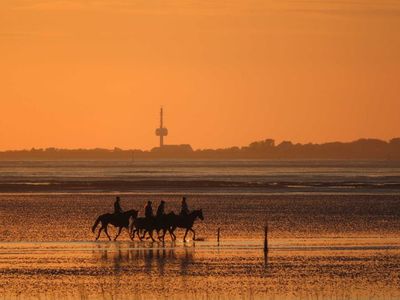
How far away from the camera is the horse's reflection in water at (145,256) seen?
117 ft

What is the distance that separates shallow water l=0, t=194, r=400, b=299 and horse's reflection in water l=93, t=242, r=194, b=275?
0.10 ft

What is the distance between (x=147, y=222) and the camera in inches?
1763

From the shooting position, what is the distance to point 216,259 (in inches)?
1494

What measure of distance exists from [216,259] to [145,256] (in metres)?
2.57

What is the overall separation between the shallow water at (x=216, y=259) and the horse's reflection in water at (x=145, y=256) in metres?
0.03

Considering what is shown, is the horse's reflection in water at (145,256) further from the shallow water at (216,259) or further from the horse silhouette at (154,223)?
the horse silhouette at (154,223)

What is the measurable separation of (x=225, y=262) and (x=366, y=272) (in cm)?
481

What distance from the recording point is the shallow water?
30438mm

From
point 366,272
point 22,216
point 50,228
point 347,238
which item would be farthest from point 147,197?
point 366,272

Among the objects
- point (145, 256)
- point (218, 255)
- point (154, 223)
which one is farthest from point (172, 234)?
point (218, 255)

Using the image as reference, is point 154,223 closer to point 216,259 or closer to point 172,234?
point 172,234

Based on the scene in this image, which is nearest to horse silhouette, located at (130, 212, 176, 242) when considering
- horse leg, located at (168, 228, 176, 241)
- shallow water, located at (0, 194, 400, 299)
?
horse leg, located at (168, 228, 176, 241)

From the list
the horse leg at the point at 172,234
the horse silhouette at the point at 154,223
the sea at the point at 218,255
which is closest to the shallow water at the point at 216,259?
the sea at the point at 218,255

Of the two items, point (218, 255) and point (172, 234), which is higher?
point (172, 234)
